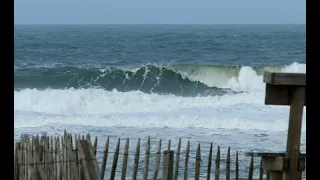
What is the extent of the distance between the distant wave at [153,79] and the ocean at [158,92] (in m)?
0.04

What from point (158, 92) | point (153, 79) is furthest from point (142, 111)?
point (153, 79)

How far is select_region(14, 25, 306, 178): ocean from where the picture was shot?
14.1 m

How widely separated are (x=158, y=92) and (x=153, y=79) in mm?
2222

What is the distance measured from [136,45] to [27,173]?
41020 mm

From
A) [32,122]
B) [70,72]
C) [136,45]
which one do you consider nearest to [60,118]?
[32,122]

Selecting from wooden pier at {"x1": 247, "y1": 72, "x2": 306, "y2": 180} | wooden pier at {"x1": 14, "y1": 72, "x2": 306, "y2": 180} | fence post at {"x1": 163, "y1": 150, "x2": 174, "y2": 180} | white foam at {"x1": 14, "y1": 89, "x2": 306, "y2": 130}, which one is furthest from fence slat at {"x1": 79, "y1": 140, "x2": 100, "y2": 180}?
white foam at {"x1": 14, "y1": 89, "x2": 306, "y2": 130}

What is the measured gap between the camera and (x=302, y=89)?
272cm

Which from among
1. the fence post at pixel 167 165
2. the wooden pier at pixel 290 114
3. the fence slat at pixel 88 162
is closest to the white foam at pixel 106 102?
the fence post at pixel 167 165

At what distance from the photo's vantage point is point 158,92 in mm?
24750

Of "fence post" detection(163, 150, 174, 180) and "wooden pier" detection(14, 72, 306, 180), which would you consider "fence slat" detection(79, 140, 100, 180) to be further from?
"fence post" detection(163, 150, 174, 180)

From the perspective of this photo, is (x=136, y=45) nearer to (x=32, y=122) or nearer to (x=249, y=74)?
(x=249, y=74)

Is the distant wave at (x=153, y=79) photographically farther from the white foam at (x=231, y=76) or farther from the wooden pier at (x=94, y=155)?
the wooden pier at (x=94, y=155)

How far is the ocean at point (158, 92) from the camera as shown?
46.4ft
